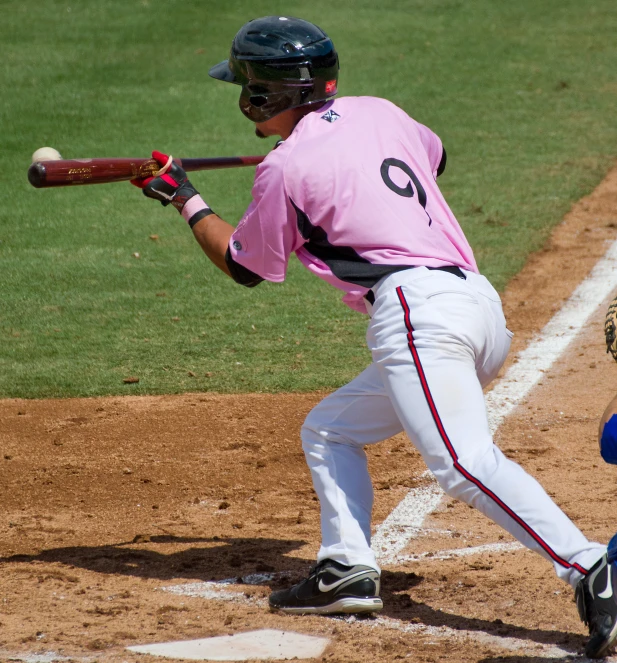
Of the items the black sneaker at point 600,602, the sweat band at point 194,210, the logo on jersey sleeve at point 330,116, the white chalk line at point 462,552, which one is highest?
the logo on jersey sleeve at point 330,116

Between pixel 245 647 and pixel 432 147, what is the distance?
68.2 inches

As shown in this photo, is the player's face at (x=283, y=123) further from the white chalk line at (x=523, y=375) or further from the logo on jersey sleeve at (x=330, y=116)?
the white chalk line at (x=523, y=375)

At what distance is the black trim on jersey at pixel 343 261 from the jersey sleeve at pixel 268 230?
0.10 ft

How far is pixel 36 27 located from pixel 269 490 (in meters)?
9.18

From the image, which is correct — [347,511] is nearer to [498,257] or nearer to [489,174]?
[498,257]

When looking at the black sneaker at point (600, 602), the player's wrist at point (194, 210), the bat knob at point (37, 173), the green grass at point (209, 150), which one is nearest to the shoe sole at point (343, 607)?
the black sneaker at point (600, 602)

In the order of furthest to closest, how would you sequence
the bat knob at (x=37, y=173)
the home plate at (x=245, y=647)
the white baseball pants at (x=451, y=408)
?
1. the bat knob at (x=37, y=173)
2. the home plate at (x=245, y=647)
3. the white baseball pants at (x=451, y=408)

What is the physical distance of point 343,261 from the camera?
122 inches

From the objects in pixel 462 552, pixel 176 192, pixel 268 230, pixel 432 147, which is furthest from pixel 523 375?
pixel 268 230

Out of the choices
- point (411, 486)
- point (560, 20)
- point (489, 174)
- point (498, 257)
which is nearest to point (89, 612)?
point (411, 486)

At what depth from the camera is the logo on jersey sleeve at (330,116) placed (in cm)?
320

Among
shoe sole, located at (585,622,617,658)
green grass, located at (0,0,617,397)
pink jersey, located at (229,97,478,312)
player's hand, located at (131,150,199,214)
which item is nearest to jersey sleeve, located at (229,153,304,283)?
pink jersey, located at (229,97,478,312)

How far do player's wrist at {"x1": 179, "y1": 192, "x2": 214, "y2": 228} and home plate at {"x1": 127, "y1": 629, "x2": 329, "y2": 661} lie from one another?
52.6 inches

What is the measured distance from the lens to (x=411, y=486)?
4332mm
